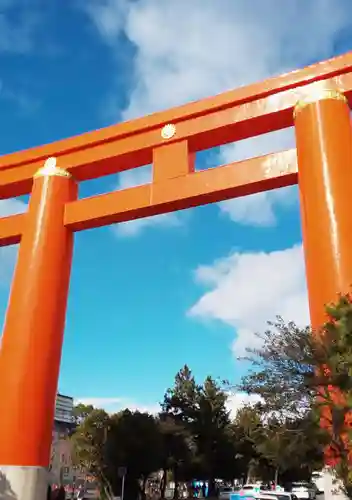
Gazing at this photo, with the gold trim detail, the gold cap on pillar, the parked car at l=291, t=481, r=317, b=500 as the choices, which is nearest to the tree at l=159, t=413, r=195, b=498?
the parked car at l=291, t=481, r=317, b=500

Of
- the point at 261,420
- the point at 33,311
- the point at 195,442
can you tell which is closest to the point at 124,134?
the point at 33,311

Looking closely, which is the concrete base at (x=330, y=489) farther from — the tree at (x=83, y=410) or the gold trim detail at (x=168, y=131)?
the tree at (x=83, y=410)

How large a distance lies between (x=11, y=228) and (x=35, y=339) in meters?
3.10

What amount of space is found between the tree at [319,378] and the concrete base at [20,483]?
4.15 m

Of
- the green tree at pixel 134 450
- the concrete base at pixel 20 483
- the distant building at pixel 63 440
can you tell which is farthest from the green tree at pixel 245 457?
the concrete base at pixel 20 483

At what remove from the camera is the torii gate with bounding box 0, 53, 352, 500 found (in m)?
8.59

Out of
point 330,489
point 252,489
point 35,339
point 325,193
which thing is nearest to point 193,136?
point 325,193

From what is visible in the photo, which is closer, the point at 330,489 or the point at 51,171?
the point at 330,489

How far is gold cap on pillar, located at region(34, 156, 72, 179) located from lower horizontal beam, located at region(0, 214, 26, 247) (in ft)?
3.46

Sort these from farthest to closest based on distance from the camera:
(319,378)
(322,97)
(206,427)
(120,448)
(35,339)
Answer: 1. (206,427)
2. (120,448)
3. (35,339)
4. (322,97)
5. (319,378)

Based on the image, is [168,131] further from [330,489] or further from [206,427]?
[206,427]

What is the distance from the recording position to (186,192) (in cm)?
1016

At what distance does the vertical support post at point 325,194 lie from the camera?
785 cm

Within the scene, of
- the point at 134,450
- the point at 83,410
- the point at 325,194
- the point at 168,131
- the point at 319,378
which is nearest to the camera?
the point at 319,378
